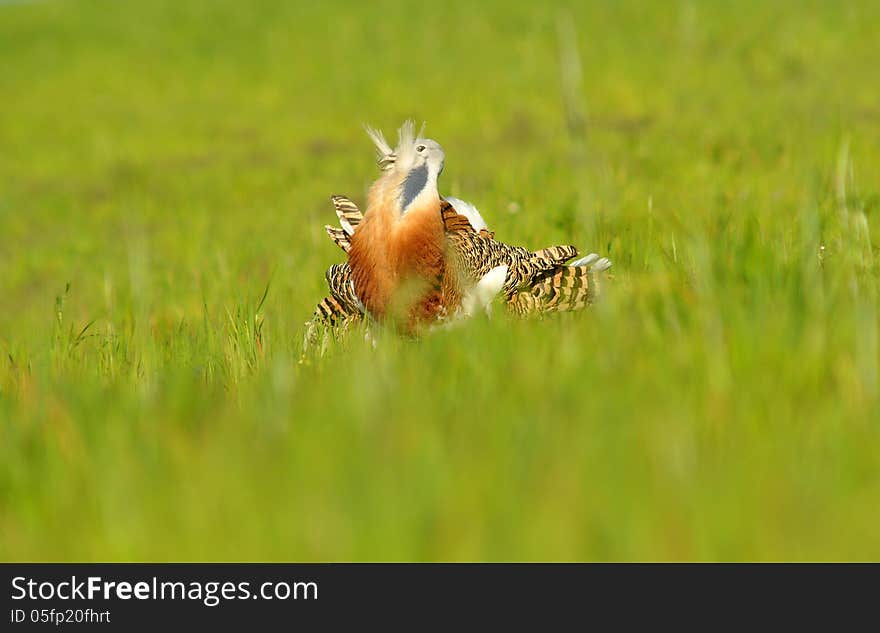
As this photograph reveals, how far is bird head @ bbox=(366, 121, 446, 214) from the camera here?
13.5 ft

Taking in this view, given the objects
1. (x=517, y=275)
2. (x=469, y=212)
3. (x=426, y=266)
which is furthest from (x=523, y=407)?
(x=469, y=212)

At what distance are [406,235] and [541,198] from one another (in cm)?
343

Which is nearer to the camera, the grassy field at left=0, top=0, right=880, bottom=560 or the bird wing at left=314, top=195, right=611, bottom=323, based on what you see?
the grassy field at left=0, top=0, right=880, bottom=560

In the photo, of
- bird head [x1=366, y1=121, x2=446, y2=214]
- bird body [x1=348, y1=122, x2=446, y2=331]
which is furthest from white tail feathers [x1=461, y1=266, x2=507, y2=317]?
bird head [x1=366, y1=121, x2=446, y2=214]

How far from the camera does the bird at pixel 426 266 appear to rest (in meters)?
3.96

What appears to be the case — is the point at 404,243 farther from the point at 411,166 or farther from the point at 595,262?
the point at 595,262

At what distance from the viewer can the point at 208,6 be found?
32562 mm

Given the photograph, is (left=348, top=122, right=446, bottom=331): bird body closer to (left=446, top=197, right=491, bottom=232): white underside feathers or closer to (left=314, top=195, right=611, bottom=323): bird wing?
(left=314, top=195, right=611, bottom=323): bird wing

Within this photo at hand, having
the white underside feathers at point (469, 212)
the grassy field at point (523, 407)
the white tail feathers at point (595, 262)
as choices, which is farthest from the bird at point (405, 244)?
the white underside feathers at point (469, 212)

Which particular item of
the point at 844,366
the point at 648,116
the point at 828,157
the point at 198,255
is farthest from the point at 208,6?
the point at 844,366

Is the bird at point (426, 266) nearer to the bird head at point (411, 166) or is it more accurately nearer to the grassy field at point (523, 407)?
the bird head at point (411, 166)

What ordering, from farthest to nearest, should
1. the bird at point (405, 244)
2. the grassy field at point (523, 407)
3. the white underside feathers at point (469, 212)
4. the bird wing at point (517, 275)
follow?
the white underside feathers at point (469, 212) < the bird wing at point (517, 275) < the bird at point (405, 244) < the grassy field at point (523, 407)

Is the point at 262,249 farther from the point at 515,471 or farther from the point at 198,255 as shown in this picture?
the point at 515,471

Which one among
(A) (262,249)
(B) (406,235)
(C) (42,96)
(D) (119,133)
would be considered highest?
(C) (42,96)
